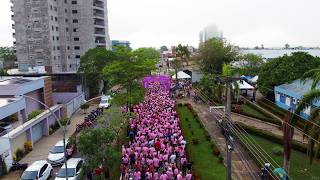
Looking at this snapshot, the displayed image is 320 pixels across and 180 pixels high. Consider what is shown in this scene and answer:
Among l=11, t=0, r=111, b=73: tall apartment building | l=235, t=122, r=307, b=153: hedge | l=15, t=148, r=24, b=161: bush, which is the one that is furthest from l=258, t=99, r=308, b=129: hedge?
l=11, t=0, r=111, b=73: tall apartment building

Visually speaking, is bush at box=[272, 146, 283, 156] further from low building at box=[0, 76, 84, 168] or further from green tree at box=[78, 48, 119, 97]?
green tree at box=[78, 48, 119, 97]

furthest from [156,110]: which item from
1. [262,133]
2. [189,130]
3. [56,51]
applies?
[56,51]

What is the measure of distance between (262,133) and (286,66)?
15.1 meters

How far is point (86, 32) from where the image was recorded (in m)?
78.4

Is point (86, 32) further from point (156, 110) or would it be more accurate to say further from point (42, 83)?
point (156, 110)

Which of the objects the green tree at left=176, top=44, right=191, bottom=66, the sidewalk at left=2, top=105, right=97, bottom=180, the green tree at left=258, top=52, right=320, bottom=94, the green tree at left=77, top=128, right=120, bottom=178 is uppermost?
the green tree at left=176, top=44, right=191, bottom=66

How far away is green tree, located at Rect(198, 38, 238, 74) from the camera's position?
201ft

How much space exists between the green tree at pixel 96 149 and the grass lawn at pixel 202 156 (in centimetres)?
572

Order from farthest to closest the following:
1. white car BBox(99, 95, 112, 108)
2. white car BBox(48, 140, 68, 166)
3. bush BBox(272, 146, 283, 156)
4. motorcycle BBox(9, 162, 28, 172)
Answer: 1. white car BBox(99, 95, 112, 108)
2. bush BBox(272, 146, 283, 156)
3. white car BBox(48, 140, 68, 166)
4. motorcycle BBox(9, 162, 28, 172)

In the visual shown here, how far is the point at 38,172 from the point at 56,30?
189ft

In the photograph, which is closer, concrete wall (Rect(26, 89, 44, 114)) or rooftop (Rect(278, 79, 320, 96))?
concrete wall (Rect(26, 89, 44, 114))

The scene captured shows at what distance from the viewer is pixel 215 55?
61.1 meters

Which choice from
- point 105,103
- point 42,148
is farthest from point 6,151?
point 105,103

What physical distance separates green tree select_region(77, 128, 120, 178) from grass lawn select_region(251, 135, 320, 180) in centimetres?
1067
